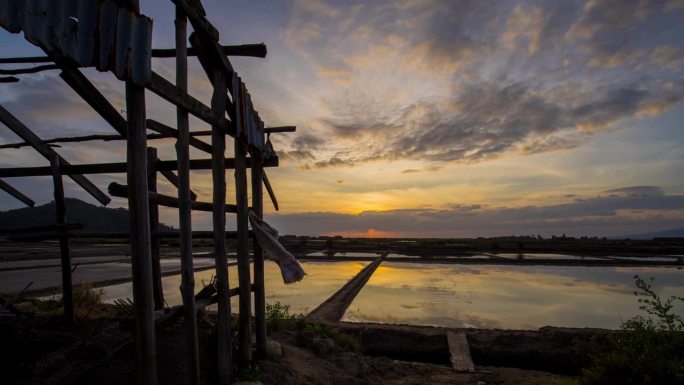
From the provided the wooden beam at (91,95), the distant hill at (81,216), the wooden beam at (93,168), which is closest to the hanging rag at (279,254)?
the wooden beam at (93,168)

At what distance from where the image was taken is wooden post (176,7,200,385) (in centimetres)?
404

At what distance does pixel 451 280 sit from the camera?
15.5 metres

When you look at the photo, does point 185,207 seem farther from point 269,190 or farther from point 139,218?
point 269,190

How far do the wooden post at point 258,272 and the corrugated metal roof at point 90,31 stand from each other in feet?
10.4

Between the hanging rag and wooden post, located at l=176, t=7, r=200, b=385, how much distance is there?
1302mm

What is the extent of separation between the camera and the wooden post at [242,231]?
17.6 ft

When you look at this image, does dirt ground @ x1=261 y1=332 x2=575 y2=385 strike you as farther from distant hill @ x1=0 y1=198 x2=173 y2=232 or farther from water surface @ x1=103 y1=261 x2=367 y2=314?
distant hill @ x1=0 y1=198 x2=173 y2=232

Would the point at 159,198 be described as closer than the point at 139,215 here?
No

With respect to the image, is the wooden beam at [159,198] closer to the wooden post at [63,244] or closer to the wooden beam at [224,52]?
the wooden beam at [224,52]

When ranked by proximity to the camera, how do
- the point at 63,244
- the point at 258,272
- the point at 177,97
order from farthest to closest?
the point at 258,272 → the point at 63,244 → the point at 177,97

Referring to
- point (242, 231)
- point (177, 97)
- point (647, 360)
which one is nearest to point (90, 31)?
point (177, 97)

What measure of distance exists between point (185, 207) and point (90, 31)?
181cm

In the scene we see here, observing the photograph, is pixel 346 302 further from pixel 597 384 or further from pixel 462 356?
pixel 597 384

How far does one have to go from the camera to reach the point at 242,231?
542 cm
